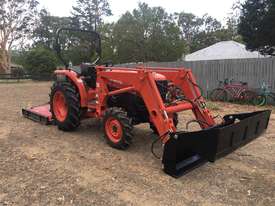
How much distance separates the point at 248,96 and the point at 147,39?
2670 cm

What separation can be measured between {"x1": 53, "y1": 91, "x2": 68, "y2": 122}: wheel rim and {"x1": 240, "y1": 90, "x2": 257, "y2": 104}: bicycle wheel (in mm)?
7728

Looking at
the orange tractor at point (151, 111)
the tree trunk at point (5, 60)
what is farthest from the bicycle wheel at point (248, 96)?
→ the tree trunk at point (5, 60)

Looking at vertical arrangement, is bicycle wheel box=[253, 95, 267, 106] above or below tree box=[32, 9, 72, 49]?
below

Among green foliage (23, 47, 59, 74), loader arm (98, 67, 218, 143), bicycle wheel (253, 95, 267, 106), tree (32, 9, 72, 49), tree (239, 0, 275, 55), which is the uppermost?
tree (32, 9, 72, 49)

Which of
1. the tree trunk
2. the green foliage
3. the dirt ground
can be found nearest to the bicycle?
the dirt ground

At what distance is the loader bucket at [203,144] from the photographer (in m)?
3.93

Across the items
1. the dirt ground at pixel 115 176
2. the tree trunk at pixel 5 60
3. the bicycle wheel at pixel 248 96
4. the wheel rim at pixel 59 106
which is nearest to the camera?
the dirt ground at pixel 115 176

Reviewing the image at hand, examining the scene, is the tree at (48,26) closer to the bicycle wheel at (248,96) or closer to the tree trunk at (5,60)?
the tree trunk at (5,60)

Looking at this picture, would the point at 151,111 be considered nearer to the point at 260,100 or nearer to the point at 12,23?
the point at 260,100

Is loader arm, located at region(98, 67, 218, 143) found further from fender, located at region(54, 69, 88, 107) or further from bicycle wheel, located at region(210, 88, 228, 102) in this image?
bicycle wheel, located at region(210, 88, 228, 102)

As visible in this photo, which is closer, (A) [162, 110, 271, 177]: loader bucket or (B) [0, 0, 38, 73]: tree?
(A) [162, 110, 271, 177]: loader bucket

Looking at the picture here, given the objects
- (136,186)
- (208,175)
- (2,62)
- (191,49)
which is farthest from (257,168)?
(191,49)

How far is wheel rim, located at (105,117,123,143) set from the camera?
17.1 feet

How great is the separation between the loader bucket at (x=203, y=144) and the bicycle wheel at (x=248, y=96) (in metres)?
7.73
